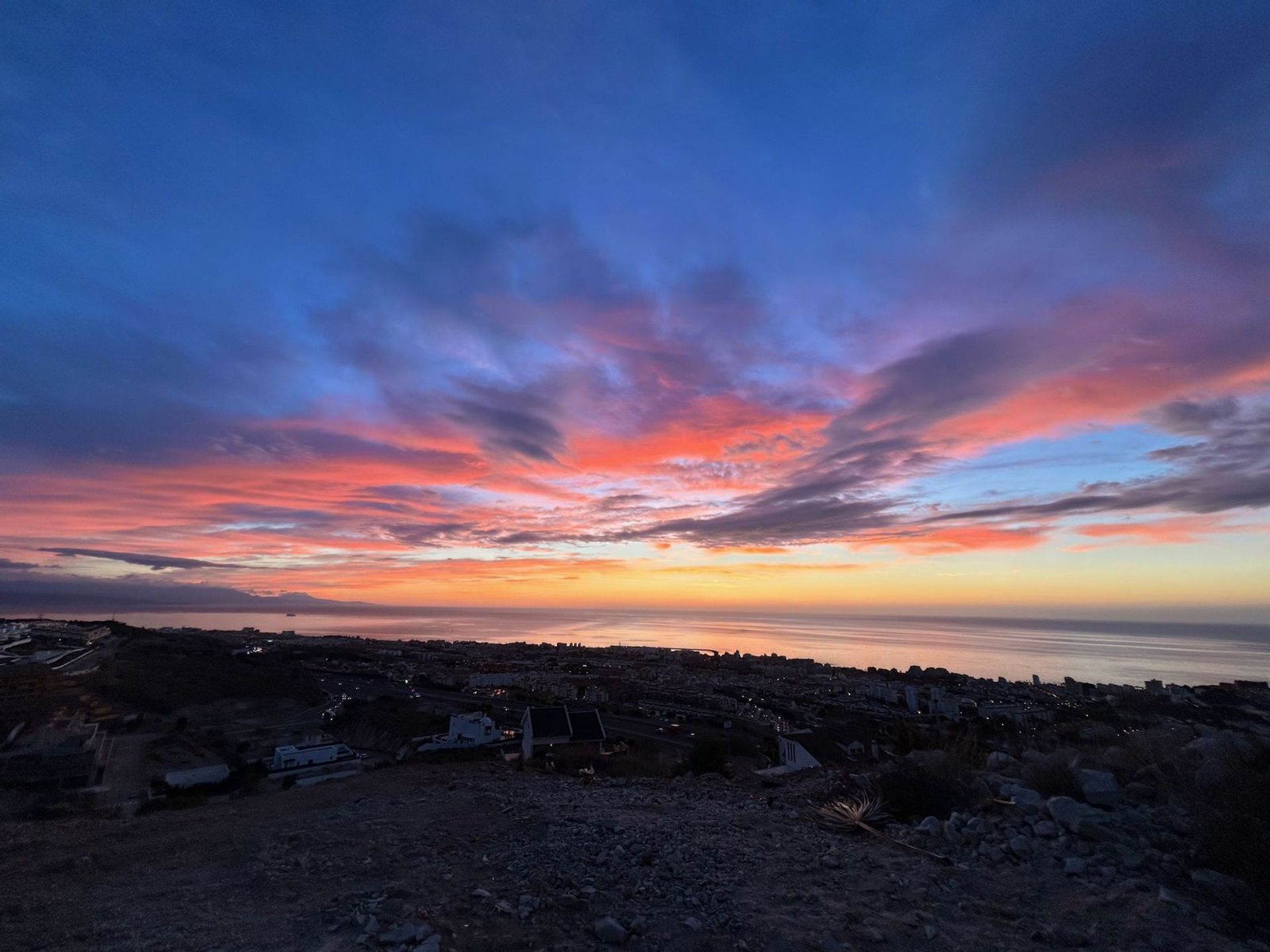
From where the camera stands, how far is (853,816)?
8.19m

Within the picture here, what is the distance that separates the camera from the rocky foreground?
17.0 ft

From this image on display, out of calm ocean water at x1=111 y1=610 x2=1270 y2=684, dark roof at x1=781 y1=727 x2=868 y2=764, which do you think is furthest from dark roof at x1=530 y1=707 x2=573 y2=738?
calm ocean water at x1=111 y1=610 x2=1270 y2=684

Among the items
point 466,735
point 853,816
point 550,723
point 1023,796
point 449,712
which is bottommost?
point 449,712

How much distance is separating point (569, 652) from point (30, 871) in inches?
2612

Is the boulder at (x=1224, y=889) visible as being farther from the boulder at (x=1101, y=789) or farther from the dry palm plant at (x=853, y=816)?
the dry palm plant at (x=853, y=816)

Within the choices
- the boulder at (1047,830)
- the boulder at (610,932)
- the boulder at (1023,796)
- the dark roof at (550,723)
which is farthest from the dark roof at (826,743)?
the boulder at (610,932)

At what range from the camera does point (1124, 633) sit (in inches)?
6240

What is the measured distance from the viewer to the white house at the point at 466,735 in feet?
73.8

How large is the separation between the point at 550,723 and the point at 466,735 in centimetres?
414

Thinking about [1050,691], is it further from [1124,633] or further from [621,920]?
[1124,633]

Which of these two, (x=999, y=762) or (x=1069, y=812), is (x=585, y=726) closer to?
(x=999, y=762)

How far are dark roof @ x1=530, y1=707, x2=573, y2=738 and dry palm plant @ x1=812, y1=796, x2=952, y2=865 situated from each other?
14461 millimetres

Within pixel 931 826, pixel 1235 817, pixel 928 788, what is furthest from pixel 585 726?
pixel 1235 817

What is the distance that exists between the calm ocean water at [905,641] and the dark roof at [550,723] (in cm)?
5422
